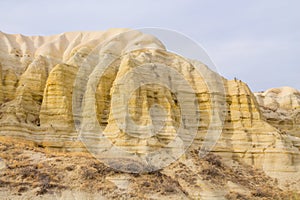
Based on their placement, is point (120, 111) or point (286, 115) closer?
point (120, 111)

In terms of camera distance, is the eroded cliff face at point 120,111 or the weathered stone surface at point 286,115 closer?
the eroded cliff face at point 120,111

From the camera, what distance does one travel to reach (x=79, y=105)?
4969 centimetres

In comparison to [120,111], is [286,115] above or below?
below

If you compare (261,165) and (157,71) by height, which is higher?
(157,71)

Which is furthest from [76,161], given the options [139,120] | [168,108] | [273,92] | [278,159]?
[273,92]

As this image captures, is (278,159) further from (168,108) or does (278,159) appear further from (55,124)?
(55,124)

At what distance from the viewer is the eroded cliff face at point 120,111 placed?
45.0 metres

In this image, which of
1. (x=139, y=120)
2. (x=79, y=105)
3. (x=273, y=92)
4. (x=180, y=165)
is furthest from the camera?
(x=273, y=92)

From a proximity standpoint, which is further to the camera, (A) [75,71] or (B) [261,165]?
(A) [75,71]

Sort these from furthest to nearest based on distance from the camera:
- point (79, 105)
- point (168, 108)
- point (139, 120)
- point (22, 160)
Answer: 1. point (79, 105)
2. point (168, 108)
3. point (139, 120)
4. point (22, 160)

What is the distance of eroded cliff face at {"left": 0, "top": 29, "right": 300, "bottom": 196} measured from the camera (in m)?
45.0

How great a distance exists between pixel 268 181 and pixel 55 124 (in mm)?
22750

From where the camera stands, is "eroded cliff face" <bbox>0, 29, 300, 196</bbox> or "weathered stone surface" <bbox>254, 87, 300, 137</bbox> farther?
"weathered stone surface" <bbox>254, 87, 300, 137</bbox>

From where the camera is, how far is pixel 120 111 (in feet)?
146
